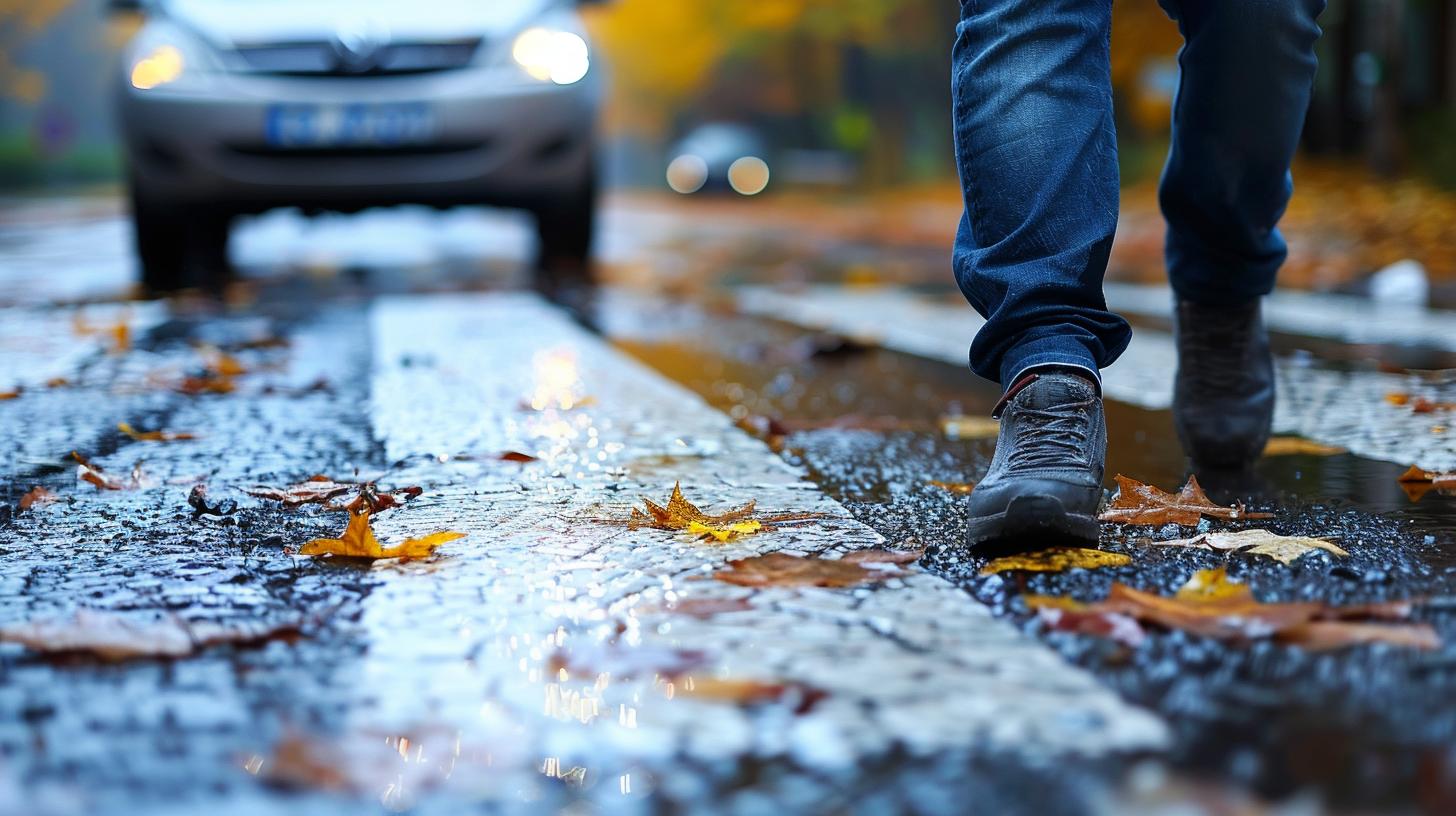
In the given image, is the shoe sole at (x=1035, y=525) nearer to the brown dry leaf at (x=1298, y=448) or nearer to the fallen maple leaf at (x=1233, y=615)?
the fallen maple leaf at (x=1233, y=615)

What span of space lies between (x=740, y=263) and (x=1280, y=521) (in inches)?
281

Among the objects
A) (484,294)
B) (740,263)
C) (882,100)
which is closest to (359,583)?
(484,294)

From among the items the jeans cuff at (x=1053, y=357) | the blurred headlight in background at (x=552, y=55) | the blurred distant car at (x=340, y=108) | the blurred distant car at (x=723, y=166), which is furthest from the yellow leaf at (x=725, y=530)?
the blurred distant car at (x=723, y=166)

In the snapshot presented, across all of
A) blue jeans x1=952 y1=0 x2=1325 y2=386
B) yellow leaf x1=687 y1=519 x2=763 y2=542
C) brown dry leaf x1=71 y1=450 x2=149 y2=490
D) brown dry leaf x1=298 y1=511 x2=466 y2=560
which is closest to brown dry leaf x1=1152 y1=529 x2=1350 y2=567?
blue jeans x1=952 y1=0 x2=1325 y2=386

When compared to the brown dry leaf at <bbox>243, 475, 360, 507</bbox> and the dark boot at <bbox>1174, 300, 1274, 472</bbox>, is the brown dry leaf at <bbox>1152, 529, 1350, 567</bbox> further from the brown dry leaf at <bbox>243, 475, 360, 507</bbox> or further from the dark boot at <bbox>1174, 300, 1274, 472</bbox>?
the brown dry leaf at <bbox>243, 475, 360, 507</bbox>

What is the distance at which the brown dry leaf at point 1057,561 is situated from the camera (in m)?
1.99

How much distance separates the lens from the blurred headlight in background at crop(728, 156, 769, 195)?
31984mm

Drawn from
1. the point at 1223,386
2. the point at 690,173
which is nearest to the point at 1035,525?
the point at 1223,386

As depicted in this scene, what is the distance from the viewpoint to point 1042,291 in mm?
2287

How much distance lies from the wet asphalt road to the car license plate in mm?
2956

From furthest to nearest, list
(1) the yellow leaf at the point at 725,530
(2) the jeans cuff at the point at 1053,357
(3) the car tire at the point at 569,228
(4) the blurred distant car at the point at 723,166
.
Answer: (4) the blurred distant car at the point at 723,166 < (3) the car tire at the point at 569,228 < (2) the jeans cuff at the point at 1053,357 < (1) the yellow leaf at the point at 725,530

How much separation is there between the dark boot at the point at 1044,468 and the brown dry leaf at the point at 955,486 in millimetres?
239

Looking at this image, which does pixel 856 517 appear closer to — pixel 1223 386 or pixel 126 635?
pixel 1223 386

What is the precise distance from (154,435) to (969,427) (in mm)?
1528
